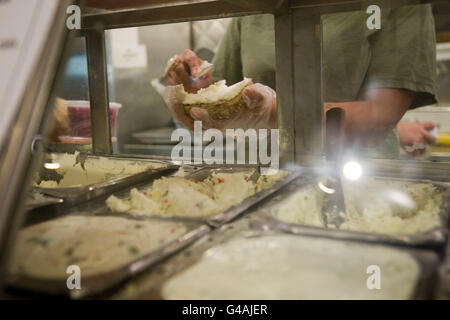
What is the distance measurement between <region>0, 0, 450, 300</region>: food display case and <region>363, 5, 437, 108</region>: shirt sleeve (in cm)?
96

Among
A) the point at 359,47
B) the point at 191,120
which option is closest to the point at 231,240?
the point at 191,120

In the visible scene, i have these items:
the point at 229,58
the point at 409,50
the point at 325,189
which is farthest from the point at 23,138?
the point at 229,58

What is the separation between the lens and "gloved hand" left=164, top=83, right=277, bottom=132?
188 centimetres

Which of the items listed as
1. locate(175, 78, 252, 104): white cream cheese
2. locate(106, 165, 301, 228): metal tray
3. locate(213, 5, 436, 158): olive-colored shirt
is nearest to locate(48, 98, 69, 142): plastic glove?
locate(175, 78, 252, 104): white cream cheese

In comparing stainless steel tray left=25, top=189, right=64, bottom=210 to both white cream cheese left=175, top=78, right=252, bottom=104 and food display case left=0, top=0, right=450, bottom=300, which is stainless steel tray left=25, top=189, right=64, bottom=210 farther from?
white cream cheese left=175, top=78, right=252, bottom=104

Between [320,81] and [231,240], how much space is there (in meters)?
0.85

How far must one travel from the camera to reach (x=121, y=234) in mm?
1059

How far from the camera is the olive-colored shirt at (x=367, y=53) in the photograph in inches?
95.7

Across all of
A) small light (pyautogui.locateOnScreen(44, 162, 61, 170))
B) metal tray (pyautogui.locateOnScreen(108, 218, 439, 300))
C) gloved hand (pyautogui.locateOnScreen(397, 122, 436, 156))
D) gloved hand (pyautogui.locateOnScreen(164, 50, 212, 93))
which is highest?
gloved hand (pyautogui.locateOnScreen(164, 50, 212, 93))

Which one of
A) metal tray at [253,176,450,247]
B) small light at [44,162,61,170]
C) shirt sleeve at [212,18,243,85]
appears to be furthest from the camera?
shirt sleeve at [212,18,243,85]

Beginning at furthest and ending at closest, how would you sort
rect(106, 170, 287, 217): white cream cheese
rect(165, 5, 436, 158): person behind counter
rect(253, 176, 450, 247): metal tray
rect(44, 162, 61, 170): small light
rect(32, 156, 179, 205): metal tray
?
1. rect(165, 5, 436, 158): person behind counter
2. rect(44, 162, 61, 170): small light
3. rect(32, 156, 179, 205): metal tray
4. rect(106, 170, 287, 217): white cream cheese
5. rect(253, 176, 450, 247): metal tray

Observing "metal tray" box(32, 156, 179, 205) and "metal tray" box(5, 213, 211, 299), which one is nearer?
"metal tray" box(5, 213, 211, 299)

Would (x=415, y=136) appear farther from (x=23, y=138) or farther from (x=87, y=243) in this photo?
(x=23, y=138)
